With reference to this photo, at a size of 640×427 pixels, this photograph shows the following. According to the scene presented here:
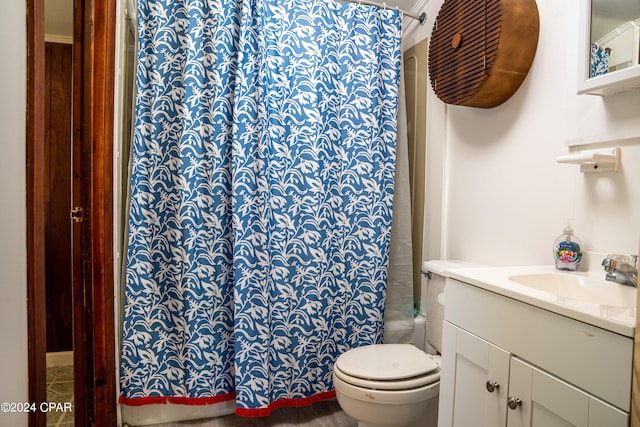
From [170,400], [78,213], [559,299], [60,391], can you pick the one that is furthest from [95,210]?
[559,299]

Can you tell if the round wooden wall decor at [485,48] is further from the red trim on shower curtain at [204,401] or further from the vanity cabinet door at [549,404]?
the red trim on shower curtain at [204,401]

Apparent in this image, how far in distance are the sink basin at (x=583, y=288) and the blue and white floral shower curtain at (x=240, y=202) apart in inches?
40.3

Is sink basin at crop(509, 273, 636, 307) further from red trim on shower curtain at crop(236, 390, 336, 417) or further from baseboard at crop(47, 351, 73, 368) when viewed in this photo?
baseboard at crop(47, 351, 73, 368)

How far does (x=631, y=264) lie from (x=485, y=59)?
87 centimetres

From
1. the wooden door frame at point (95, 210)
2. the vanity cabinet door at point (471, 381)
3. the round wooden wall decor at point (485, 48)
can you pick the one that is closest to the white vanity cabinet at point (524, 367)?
the vanity cabinet door at point (471, 381)

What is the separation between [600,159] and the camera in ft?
3.57

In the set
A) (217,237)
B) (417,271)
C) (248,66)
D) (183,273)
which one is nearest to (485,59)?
(248,66)

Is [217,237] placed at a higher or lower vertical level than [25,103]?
lower

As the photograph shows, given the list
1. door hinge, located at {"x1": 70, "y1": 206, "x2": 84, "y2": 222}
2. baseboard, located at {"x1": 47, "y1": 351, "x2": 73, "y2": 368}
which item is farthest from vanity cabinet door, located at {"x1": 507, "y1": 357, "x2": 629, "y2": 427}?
baseboard, located at {"x1": 47, "y1": 351, "x2": 73, "y2": 368}

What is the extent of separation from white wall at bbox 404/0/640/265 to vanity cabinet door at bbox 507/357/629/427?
0.53 metres

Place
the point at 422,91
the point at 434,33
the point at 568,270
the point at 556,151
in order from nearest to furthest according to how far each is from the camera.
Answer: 1. the point at 568,270
2. the point at 556,151
3. the point at 434,33
4. the point at 422,91

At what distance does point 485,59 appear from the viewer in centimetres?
140

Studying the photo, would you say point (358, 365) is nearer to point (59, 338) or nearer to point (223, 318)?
point (223, 318)

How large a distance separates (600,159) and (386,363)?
42.6 inches
